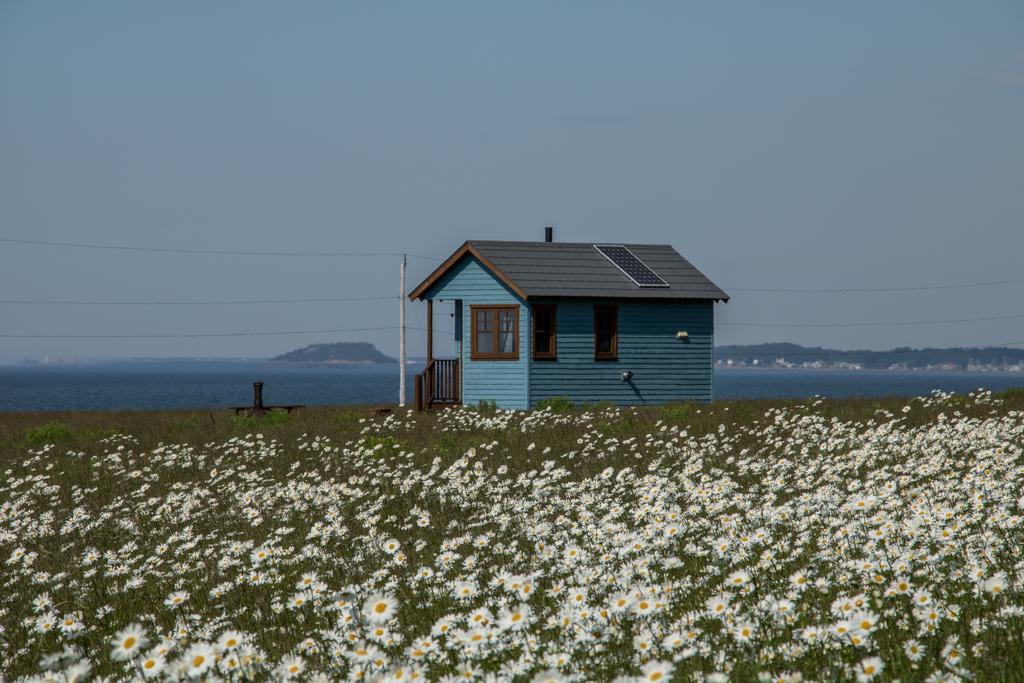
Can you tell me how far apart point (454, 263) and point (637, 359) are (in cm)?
555

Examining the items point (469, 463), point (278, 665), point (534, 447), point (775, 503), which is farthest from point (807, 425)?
point (278, 665)

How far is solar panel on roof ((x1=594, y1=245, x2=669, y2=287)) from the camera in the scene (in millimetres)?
28516

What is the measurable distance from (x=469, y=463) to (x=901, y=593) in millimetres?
10187

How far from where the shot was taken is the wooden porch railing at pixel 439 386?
91.9 feet

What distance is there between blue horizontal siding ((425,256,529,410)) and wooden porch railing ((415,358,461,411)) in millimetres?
419

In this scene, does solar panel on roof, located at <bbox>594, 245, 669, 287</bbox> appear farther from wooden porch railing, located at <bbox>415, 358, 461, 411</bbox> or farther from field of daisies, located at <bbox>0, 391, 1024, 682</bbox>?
field of daisies, located at <bbox>0, 391, 1024, 682</bbox>

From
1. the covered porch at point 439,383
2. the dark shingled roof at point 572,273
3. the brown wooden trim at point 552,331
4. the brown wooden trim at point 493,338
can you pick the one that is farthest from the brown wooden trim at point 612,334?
the covered porch at point 439,383

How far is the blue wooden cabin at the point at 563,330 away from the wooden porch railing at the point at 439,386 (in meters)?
0.03

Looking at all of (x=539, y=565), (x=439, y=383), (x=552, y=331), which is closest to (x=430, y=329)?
(x=439, y=383)

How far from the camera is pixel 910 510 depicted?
7387mm

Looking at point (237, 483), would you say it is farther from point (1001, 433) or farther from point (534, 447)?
point (1001, 433)

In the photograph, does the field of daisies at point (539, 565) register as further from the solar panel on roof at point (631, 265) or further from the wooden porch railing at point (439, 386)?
the solar panel on roof at point (631, 265)

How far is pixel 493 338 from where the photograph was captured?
90.4 ft

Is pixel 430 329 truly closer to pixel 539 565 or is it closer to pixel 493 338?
pixel 493 338
